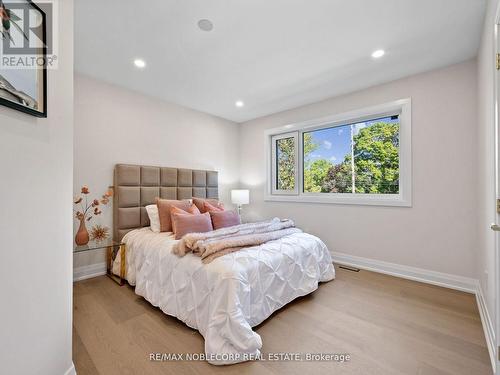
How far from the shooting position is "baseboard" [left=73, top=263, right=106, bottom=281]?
8.85 feet

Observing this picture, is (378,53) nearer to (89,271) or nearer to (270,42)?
(270,42)

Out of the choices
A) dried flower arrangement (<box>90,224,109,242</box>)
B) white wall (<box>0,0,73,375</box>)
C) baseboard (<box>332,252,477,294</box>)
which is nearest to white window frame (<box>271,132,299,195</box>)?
baseboard (<box>332,252,477,294</box>)

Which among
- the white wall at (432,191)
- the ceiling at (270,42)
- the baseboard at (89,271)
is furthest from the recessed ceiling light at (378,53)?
the baseboard at (89,271)

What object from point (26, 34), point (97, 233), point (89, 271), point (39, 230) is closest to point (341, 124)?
point (26, 34)

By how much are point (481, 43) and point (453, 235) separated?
1.96m

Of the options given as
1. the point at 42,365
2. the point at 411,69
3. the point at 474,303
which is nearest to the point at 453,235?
the point at 474,303

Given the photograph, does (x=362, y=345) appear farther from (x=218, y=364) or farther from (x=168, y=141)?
(x=168, y=141)

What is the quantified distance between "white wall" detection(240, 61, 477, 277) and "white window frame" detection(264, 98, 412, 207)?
81 mm

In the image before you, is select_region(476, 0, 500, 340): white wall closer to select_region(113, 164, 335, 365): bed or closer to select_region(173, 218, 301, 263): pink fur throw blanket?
select_region(113, 164, 335, 365): bed

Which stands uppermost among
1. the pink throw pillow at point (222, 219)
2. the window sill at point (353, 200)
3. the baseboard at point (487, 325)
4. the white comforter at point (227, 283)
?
the window sill at point (353, 200)

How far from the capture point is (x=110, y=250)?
290cm

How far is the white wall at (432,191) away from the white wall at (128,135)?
8.08ft

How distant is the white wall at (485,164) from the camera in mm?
1660

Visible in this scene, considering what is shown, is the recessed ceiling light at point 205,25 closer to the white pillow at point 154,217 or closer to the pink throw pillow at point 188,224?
the pink throw pillow at point 188,224
